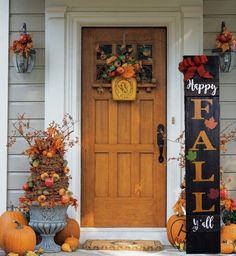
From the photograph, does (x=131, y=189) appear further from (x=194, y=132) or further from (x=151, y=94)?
(x=194, y=132)

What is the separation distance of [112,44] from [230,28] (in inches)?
44.3

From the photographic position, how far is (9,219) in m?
5.19

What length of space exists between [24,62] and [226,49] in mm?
1841

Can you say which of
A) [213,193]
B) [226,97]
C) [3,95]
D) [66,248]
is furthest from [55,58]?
[213,193]

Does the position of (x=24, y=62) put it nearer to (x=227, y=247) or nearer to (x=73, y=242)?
(x=73, y=242)

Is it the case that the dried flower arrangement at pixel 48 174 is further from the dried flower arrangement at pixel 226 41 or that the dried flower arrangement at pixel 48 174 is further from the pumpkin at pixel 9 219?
the dried flower arrangement at pixel 226 41

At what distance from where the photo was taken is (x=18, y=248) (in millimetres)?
4922

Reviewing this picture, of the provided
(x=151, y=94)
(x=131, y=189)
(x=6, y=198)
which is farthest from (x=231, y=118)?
(x=6, y=198)

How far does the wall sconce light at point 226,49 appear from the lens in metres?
5.37

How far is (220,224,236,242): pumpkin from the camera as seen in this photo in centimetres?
512

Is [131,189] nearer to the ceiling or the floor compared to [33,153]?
nearer to the floor

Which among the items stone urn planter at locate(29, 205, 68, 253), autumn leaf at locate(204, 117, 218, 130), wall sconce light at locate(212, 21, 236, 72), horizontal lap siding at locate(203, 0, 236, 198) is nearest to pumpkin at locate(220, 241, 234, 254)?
horizontal lap siding at locate(203, 0, 236, 198)

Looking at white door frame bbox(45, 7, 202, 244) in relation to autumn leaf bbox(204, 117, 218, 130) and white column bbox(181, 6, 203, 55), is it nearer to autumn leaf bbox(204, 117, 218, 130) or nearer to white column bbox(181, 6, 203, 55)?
white column bbox(181, 6, 203, 55)

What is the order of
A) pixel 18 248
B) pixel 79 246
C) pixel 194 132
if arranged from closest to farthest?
1. pixel 194 132
2. pixel 18 248
3. pixel 79 246
